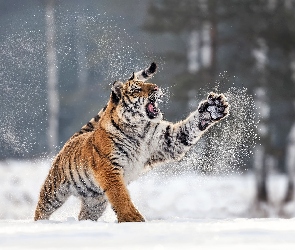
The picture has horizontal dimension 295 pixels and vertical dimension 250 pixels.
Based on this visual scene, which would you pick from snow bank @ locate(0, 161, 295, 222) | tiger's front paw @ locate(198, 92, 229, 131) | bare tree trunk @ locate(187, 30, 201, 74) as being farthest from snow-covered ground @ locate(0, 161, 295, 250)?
bare tree trunk @ locate(187, 30, 201, 74)

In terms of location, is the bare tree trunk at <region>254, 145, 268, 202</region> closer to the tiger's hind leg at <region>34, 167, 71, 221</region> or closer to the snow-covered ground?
the snow-covered ground

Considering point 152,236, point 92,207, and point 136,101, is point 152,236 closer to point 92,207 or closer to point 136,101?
point 136,101

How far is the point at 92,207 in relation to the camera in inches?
253

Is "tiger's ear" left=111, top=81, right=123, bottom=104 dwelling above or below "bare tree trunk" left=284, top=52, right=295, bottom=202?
above

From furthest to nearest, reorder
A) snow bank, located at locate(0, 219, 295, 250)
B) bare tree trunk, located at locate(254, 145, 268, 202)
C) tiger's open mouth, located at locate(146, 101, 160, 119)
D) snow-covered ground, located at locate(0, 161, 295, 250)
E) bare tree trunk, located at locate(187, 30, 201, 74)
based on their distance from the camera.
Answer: bare tree trunk, located at locate(187, 30, 201, 74) < bare tree trunk, located at locate(254, 145, 268, 202) < tiger's open mouth, located at locate(146, 101, 160, 119) < snow-covered ground, located at locate(0, 161, 295, 250) < snow bank, located at locate(0, 219, 295, 250)

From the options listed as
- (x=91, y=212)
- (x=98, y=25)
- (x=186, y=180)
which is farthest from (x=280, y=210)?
(x=91, y=212)

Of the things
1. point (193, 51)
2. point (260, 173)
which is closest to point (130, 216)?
point (260, 173)

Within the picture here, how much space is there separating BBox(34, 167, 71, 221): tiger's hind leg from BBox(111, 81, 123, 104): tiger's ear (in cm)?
74

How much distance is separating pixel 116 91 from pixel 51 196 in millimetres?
978

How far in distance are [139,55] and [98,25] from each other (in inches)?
63.4

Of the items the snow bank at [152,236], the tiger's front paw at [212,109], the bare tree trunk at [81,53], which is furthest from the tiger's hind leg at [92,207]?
the bare tree trunk at [81,53]

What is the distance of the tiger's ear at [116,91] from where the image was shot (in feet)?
19.6

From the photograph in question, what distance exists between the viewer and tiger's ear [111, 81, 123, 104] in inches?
235

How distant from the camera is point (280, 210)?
14930 millimetres
